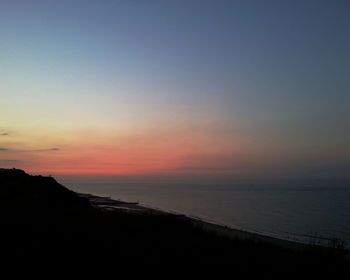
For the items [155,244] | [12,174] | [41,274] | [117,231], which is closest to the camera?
[41,274]

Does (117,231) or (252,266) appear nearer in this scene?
(252,266)

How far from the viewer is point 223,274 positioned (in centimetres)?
880

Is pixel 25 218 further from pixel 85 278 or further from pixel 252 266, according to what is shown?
pixel 252 266

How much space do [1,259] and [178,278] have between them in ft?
13.8

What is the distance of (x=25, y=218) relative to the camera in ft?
48.2

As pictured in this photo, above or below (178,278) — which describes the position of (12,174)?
above

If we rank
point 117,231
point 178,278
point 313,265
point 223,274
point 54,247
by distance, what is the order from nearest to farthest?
point 178,278, point 223,274, point 54,247, point 313,265, point 117,231

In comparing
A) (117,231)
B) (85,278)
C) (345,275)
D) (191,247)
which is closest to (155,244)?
(191,247)

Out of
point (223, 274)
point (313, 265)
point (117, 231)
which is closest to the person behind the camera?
point (223, 274)

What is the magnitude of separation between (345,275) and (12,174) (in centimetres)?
3460

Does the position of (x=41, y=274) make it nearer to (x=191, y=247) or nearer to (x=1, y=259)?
(x=1, y=259)

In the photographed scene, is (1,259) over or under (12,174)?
under

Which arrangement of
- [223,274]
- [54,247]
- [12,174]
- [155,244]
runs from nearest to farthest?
1. [223,274]
2. [54,247]
3. [155,244]
4. [12,174]

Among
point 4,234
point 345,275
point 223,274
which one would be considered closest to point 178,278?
point 223,274
